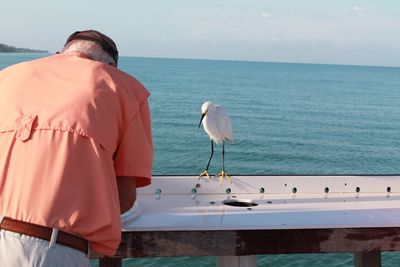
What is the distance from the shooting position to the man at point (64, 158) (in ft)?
5.72

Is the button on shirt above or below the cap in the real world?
below

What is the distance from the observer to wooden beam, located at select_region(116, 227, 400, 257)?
148 inches

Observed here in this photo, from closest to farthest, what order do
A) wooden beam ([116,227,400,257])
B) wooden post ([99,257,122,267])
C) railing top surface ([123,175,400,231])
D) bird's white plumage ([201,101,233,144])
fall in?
1. wooden beam ([116,227,400,257])
2. railing top surface ([123,175,400,231])
3. wooden post ([99,257,122,267])
4. bird's white plumage ([201,101,233,144])

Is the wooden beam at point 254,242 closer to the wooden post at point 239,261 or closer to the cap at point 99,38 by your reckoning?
the wooden post at point 239,261

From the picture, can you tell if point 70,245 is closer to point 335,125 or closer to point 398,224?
point 398,224

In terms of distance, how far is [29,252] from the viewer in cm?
174

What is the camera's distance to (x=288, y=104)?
42.2 metres

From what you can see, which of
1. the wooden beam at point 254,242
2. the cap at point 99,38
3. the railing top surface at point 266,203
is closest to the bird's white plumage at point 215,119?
the railing top surface at point 266,203

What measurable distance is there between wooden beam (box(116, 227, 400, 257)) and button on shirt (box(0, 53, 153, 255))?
1.84 metres

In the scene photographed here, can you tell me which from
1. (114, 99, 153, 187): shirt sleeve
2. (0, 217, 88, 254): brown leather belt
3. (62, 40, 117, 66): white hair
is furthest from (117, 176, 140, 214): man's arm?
(62, 40, 117, 66): white hair

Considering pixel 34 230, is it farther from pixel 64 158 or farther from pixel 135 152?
pixel 135 152

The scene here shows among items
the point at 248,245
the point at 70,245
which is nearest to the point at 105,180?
the point at 70,245

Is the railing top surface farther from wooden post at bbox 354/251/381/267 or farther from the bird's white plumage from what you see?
the bird's white plumage

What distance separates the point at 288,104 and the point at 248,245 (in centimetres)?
3912
